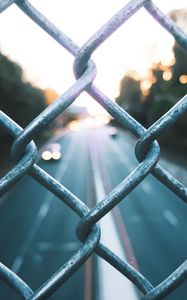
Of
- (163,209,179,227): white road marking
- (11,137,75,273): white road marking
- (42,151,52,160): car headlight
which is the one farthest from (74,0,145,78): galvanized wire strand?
(42,151,52,160): car headlight

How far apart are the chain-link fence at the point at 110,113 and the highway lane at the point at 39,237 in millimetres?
12668

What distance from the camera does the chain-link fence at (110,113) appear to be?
3.32 ft

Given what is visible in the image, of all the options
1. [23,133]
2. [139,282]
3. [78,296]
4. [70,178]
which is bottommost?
[70,178]

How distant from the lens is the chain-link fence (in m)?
1.01

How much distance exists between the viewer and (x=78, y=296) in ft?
43.9

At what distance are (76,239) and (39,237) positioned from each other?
176 centimetres

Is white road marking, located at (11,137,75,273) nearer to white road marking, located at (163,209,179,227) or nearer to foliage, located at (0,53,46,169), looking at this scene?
foliage, located at (0,53,46,169)

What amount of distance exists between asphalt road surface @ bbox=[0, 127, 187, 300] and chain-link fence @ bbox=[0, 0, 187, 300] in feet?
39.8

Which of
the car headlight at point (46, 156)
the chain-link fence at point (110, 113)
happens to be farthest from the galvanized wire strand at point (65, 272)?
the car headlight at point (46, 156)

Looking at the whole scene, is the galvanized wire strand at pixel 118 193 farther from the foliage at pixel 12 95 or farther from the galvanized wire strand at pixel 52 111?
the foliage at pixel 12 95

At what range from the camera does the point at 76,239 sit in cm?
1870

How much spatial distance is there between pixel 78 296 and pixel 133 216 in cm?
1010

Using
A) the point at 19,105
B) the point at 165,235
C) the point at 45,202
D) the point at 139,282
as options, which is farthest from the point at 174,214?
the point at 139,282

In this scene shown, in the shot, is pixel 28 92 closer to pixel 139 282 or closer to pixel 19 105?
pixel 19 105
